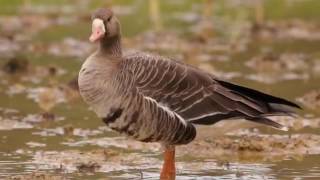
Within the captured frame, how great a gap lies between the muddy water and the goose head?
131 centimetres

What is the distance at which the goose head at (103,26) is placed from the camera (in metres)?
9.71

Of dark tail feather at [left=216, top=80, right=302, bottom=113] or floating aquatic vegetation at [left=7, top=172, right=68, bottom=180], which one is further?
dark tail feather at [left=216, top=80, right=302, bottom=113]

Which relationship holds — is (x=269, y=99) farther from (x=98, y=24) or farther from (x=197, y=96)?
(x=98, y=24)

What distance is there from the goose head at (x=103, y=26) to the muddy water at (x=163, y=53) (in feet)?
4.30

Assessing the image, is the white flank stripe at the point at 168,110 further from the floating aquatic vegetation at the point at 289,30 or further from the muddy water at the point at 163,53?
the floating aquatic vegetation at the point at 289,30

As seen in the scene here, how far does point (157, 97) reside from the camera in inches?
384

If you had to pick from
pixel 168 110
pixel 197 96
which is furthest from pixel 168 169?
pixel 197 96

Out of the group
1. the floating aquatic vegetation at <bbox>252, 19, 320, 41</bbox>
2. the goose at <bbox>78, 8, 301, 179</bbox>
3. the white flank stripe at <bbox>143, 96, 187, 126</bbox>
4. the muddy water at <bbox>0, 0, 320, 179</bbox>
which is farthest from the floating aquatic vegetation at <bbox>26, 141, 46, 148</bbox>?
the floating aquatic vegetation at <bbox>252, 19, 320, 41</bbox>

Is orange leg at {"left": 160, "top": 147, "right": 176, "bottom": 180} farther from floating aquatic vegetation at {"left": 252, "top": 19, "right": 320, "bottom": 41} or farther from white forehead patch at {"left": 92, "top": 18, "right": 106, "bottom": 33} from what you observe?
floating aquatic vegetation at {"left": 252, "top": 19, "right": 320, "bottom": 41}

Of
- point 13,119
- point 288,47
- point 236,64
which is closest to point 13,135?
point 13,119

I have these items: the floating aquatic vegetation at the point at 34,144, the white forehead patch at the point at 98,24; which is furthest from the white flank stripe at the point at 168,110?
the floating aquatic vegetation at the point at 34,144

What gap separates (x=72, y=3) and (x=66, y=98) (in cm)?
1284

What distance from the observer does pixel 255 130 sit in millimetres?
12445

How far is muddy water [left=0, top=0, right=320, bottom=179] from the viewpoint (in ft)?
34.6
